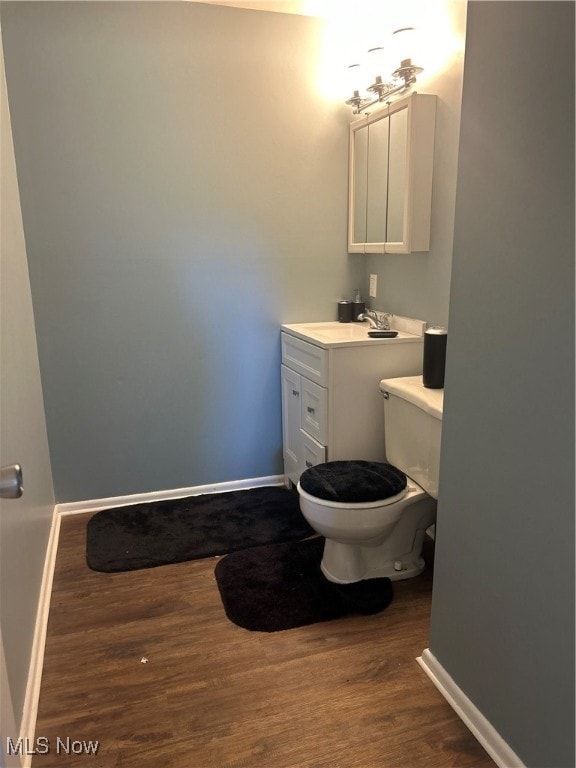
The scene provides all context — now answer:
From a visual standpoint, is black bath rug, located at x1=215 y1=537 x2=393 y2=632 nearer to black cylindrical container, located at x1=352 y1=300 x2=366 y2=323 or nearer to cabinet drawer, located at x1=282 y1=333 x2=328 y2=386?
cabinet drawer, located at x1=282 y1=333 x2=328 y2=386

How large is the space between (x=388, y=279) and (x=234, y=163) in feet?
3.03

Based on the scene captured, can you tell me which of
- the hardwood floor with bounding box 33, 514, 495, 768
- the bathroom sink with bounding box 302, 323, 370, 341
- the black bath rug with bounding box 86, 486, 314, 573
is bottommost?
the hardwood floor with bounding box 33, 514, 495, 768

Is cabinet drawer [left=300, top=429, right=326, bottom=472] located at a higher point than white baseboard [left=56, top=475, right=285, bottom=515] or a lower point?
higher

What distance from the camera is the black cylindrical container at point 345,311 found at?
2918mm

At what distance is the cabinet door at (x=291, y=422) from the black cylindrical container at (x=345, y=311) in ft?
1.34

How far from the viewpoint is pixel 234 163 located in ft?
8.73

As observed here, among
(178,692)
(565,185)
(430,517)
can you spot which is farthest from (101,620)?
(565,185)

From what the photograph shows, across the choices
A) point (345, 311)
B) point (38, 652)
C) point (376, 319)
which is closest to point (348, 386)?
point (376, 319)

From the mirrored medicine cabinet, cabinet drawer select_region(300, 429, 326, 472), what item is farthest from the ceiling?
cabinet drawer select_region(300, 429, 326, 472)

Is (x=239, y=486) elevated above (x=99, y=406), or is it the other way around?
(x=99, y=406)

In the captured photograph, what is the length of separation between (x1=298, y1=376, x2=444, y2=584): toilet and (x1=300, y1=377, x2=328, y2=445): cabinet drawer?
0.58 ft

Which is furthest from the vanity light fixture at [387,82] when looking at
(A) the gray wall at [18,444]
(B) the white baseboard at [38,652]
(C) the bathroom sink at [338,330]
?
(B) the white baseboard at [38,652]

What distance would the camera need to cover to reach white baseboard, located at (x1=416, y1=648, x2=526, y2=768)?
1372mm

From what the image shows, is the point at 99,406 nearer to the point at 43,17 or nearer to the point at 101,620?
the point at 101,620
